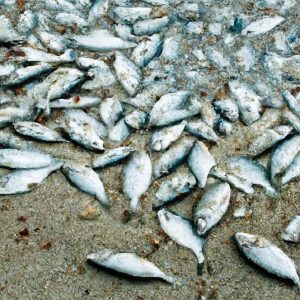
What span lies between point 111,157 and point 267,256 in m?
0.57

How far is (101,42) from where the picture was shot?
7.75ft

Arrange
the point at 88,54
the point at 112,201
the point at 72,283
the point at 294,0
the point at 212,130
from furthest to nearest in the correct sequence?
the point at 294,0
the point at 88,54
the point at 212,130
the point at 112,201
the point at 72,283

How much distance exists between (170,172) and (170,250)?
0.27 meters

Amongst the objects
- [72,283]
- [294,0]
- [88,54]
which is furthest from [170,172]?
[294,0]

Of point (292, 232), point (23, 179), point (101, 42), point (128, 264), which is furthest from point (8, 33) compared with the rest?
point (292, 232)

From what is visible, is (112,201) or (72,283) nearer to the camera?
(72,283)

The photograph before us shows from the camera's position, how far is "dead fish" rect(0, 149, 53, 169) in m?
1.96

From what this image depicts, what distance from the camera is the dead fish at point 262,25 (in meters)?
2.44

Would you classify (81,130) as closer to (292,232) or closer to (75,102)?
(75,102)

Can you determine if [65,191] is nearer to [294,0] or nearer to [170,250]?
[170,250]

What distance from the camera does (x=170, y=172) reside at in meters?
1.97

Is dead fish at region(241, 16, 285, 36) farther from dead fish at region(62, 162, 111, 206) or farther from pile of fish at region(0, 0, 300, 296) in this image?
dead fish at region(62, 162, 111, 206)

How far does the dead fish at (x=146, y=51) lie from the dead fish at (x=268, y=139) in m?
0.52

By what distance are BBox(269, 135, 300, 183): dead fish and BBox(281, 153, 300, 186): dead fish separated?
0.01 metres
